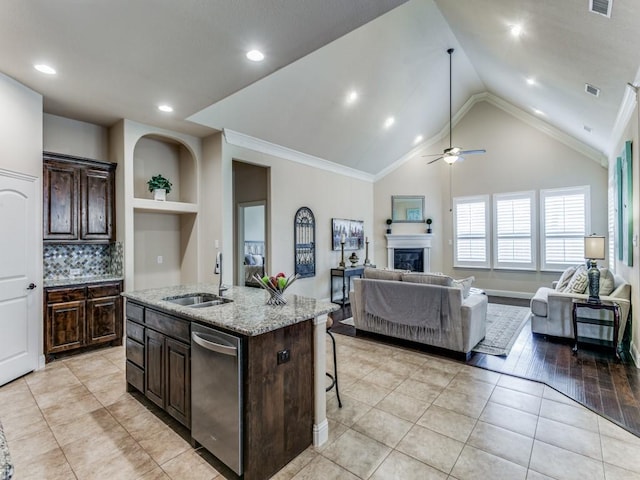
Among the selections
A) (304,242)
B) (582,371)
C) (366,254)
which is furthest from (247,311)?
(366,254)

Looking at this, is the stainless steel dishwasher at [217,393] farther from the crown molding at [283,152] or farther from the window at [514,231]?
the window at [514,231]

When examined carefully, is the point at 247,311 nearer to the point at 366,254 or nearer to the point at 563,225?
the point at 366,254

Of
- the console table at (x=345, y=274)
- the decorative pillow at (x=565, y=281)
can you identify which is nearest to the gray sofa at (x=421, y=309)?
the decorative pillow at (x=565, y=281)

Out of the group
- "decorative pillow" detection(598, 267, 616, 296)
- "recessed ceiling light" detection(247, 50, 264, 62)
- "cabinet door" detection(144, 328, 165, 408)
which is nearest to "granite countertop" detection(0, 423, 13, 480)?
"cabinet door" detection(144, 328, 165, 408)

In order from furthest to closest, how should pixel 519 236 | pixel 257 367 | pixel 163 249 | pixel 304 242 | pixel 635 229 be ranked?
pixel 519 236 < pixel 304 242 < pixel 163 249 < pixel 635 229 < pixel 257 367

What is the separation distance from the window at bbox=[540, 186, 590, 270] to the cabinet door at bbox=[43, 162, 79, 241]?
8676 millimetres

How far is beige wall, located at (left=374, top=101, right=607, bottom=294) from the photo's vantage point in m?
6.81

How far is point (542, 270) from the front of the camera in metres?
7.16

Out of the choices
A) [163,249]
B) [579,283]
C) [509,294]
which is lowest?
[509,294]

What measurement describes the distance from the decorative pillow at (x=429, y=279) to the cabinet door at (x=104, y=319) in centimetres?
387

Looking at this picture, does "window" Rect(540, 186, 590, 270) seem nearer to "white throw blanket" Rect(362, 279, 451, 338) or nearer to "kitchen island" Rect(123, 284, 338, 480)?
"white throw blanket" Rect(362, 279, 451, 338)

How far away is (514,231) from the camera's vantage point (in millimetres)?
7516

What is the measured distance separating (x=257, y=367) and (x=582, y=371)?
11.7ft

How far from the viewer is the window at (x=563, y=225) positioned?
6723mm
